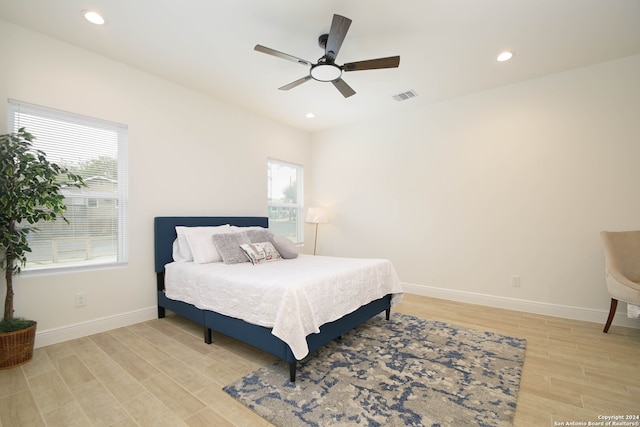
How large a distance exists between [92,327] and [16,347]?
2.18 feet

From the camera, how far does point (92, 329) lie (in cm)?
279

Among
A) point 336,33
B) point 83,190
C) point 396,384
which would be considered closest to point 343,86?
point 336,33

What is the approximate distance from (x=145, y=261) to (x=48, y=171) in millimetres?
1312

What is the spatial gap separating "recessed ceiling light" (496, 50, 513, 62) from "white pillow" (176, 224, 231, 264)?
3.70m

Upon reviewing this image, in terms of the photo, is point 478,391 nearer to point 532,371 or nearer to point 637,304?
point 532,371

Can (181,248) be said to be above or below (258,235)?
below

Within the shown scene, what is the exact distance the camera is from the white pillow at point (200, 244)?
309cm

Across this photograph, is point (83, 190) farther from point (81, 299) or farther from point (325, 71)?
point (325, 71)

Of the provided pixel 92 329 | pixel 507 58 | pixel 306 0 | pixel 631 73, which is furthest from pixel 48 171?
pixel 631 73

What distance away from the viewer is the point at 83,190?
9.23 ft

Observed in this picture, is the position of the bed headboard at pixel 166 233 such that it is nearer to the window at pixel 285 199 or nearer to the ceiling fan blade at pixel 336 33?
the window at pixel 285 199

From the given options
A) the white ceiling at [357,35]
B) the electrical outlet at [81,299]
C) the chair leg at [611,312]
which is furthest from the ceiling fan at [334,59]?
the chair leg at [611,312]

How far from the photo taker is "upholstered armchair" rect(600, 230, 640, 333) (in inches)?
107

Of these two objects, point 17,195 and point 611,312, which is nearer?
point 17,195
